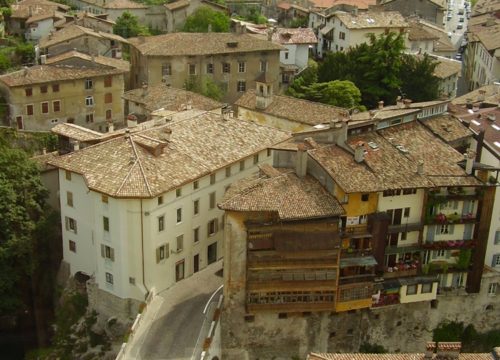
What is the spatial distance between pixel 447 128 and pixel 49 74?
138ft

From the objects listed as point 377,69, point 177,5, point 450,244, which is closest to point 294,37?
point 377,69

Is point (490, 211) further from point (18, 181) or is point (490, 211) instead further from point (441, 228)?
point (18, 181)

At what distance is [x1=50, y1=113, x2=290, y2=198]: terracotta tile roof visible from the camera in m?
56.2

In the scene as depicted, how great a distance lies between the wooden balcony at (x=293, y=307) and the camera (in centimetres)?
5396

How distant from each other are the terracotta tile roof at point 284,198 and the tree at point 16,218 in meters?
18.8

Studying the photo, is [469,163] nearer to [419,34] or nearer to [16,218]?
[16,218]

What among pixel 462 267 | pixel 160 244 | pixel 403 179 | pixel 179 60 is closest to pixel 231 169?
pixel 160 244

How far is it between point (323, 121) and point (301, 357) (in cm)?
2673

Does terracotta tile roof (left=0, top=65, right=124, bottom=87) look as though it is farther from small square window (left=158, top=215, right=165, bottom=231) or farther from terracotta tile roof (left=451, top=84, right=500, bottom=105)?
terracotta tile roof (left=451, top=84, right=500, bottom=105)

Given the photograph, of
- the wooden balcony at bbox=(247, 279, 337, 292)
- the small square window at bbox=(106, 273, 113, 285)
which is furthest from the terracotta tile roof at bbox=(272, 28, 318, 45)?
the wooden balcony at bbox=(247, 279, 337, 292)

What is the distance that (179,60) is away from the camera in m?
94.5

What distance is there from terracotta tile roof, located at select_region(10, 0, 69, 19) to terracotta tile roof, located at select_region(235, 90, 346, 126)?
146 feet

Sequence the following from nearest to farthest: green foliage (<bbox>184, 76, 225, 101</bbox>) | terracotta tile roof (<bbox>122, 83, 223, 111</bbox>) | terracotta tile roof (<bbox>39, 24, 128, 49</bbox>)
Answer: terracotta tile roof (<bbox>122, 83, 223, 111</bbox>) < terracotta tile roof (<bbox>39, 24, 128, 49</bbox>) < green foliage (<bbox>184, 76, 225, 101</bbox>)

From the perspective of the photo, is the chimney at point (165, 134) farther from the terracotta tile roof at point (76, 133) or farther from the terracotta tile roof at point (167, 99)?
the terracotta tile roof at point (167, 99)
